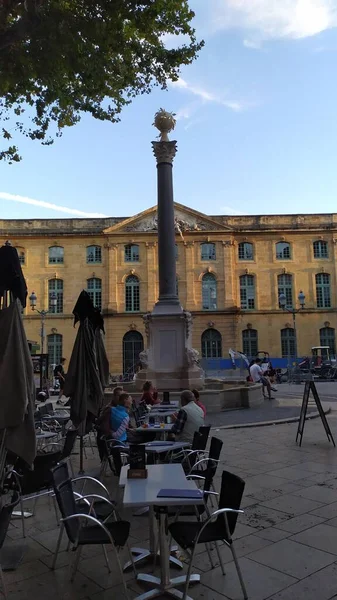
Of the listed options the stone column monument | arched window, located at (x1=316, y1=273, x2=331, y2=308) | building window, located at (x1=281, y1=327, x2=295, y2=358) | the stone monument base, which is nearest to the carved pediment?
arched window, located at (x1=316, y1=273, x2=331, y2=308)

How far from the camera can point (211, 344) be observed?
43.1 m

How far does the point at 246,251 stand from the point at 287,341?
31.0 feet

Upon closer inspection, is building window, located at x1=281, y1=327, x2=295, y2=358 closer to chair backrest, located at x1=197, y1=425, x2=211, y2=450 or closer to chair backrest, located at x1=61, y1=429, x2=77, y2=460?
chair backrest, located at x1=197, y1=425, x2=211, y2=450

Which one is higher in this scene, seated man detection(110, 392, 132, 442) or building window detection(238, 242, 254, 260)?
building window detection(238, 242, 254, 260)

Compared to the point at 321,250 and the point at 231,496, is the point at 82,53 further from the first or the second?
the point at 321,250

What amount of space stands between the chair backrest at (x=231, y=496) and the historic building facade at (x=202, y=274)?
3839 cm

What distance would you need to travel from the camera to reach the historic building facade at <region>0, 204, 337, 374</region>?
4303 centimetres

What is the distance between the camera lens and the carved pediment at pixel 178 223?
4381 cm

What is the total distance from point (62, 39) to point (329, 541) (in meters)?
10.3

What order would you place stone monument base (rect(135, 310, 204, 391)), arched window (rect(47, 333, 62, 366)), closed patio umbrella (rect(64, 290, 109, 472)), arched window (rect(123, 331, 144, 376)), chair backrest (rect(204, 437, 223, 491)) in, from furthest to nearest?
1. arched window (rect(47, 333, 62, 366))
2. arched window (rect(123, 331, 144, 376))
3. stone monument base (rect(135, 310, 204, 391))
4. closed patio umbrella (rect(64, 290, 109, 472))
5. chair backrest (rect(204, 437, 223, 491))

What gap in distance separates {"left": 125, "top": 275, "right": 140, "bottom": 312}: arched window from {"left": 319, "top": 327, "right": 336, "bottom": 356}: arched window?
56.8 feet

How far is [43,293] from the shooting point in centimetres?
4422

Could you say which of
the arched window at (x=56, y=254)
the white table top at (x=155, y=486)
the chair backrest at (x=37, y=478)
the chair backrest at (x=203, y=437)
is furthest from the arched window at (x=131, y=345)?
the white table top at (x=155, y=486)

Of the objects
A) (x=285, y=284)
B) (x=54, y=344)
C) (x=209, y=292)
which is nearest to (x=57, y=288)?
(x=54, y=344)
